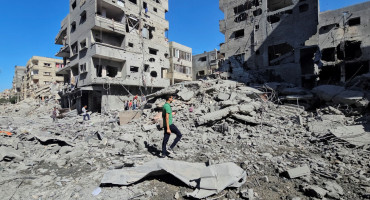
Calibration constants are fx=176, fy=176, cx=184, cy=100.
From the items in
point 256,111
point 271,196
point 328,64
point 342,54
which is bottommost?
point 271,196

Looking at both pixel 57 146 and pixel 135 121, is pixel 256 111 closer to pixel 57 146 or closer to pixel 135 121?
pixel 135 121

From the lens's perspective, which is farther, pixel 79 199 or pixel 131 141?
pixel 131 141

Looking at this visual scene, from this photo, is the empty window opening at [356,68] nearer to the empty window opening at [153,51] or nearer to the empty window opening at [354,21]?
the empty window opening at [354,21]

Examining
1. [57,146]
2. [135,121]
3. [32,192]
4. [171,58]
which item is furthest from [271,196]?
[171,58]

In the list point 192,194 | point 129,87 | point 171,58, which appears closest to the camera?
point 192,194

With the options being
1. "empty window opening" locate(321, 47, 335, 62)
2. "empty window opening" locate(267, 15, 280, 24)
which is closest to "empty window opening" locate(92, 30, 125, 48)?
"empty window opening" locate(267, 15, 280, 24)

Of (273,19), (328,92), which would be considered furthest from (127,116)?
(273,19)

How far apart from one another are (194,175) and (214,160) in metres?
1.27

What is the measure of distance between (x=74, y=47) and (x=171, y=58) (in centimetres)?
1465

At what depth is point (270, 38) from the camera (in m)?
21.4

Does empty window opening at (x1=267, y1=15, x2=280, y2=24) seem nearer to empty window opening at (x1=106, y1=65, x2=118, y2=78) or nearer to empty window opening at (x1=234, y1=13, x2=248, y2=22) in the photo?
empty window opening at (x1=234, y1=13, x2=248, y2=22)

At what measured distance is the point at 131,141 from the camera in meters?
6.93

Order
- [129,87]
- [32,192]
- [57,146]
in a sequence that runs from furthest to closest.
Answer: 1. [129,87]
2. [57,146]
3. [32,192]

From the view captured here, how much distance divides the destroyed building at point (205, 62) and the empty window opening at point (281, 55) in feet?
42.5
